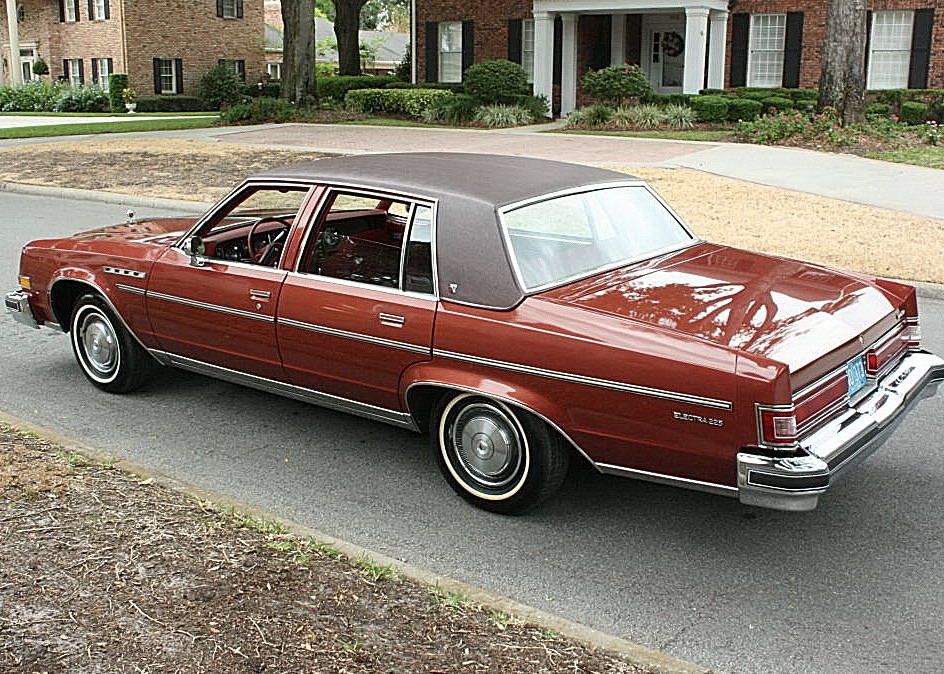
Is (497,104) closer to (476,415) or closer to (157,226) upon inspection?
(157,226)

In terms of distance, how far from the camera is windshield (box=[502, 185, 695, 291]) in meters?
4.94

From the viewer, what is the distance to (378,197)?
5270 millimetres

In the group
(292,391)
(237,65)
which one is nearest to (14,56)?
(237,65)

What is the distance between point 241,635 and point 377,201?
266cm

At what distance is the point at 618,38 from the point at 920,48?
8509 millimetres

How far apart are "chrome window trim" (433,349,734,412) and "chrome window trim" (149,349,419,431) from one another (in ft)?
1.68

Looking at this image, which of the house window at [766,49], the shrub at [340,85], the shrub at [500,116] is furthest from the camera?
the shrub at [340,85]

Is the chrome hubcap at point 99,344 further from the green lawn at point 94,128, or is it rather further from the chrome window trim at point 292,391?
→ the green lawn at point 94,128

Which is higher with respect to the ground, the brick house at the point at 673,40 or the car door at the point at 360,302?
the brick house at the point at 673,40

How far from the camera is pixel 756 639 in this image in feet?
12.6

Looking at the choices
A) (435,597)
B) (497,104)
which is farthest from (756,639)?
(497,104)

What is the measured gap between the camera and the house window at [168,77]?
4619 centimetres

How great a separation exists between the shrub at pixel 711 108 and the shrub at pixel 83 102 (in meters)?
26.7

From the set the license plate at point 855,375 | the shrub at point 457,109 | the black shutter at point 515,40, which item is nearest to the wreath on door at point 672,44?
the black shutter at point 515,40
